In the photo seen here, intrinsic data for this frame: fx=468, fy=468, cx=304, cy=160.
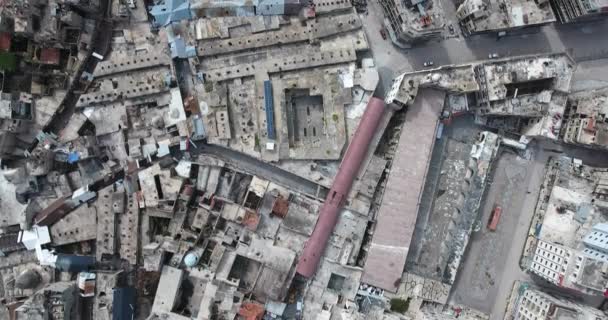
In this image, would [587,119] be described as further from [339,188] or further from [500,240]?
[339,188]

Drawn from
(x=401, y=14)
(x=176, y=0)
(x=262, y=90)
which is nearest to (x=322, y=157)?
(x=262, y=90)

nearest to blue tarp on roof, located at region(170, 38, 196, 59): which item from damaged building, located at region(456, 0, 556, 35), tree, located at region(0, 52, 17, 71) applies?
tree, located at region(0, 52, 17, 71)

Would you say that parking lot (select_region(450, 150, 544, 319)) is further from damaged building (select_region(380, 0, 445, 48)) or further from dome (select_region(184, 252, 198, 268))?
dome (select_region(184, 252, 198, 268))

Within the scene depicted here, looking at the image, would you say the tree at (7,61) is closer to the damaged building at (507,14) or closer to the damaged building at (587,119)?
the damaged building at (507,14)

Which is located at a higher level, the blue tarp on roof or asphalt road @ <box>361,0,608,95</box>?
asphalt road @ <box>361,0,608,95</box>

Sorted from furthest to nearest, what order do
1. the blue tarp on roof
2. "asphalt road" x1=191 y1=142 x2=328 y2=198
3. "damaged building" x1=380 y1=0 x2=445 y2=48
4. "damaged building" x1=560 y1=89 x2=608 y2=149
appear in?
"asphalt road" x1=191 y1=142 x2=328 y2=198 → the blue tarp on roof → "damaged building" x1=560 y1=89 x2=608 y2=149 → "damaged building" x1=380 y1=0 x2=445 y2=48

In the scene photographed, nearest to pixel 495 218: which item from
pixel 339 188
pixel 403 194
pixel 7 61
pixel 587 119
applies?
pixel 403 194

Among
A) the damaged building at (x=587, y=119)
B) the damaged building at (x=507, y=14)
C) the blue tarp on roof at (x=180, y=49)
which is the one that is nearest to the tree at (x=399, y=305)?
the damaged building at (x=587, y=119)

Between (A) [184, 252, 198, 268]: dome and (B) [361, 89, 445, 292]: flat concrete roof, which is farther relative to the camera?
(B) [361, 89, 445, 292]: flat concrete roof
